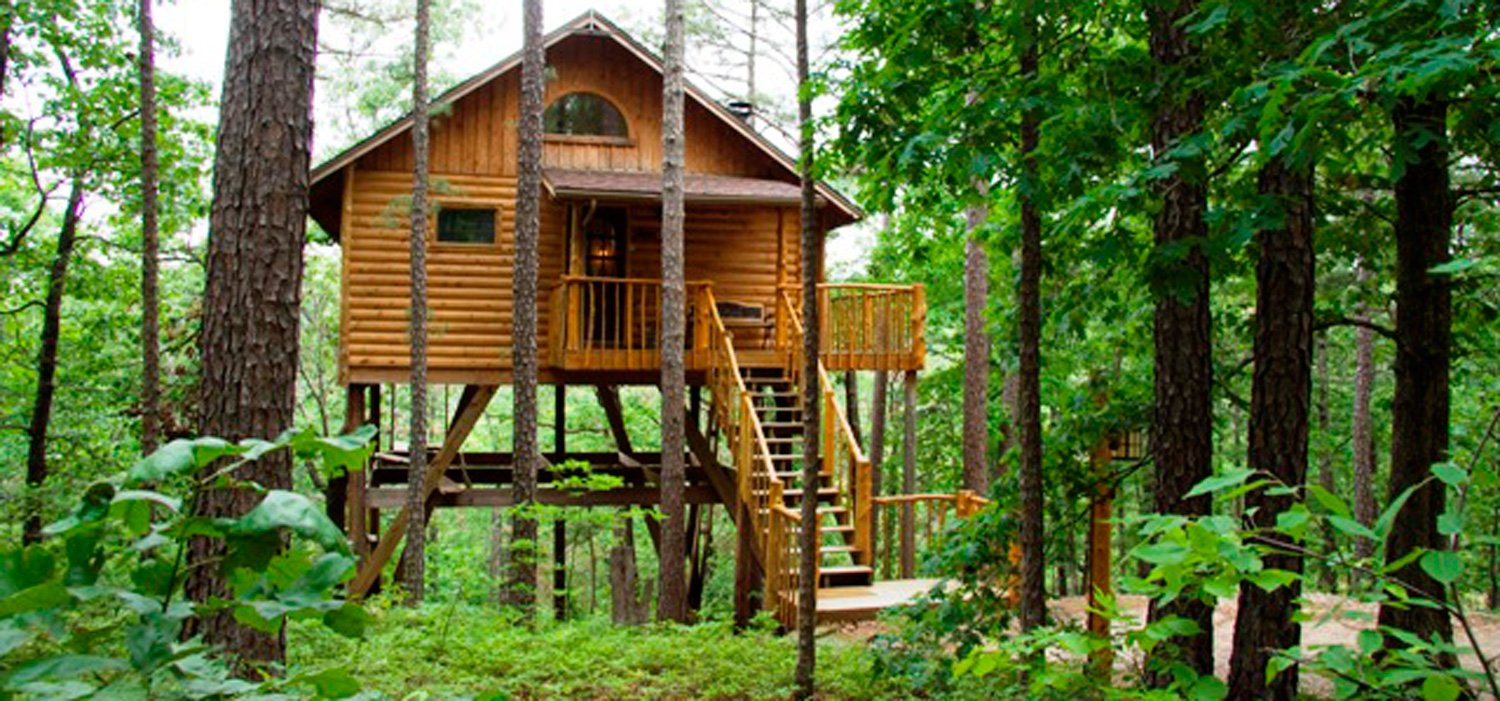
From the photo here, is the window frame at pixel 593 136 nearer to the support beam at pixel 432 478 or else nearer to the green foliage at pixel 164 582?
the support beam at pixel 432 478

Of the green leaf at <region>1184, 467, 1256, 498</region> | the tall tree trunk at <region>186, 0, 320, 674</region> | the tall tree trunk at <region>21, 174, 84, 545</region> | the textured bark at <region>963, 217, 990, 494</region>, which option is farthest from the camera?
the textured bark at <region>963, 217, 990, 494</region>

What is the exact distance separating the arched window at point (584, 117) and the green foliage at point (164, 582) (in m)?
14.9

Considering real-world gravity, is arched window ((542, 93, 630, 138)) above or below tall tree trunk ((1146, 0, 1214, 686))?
above

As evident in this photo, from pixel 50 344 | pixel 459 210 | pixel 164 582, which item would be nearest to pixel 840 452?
pixel 459 210

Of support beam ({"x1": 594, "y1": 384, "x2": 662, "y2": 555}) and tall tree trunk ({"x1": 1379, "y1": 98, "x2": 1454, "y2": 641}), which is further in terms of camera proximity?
support beam ({"x1": 594, "y1": 384, "x2": 662, "y2": 555})

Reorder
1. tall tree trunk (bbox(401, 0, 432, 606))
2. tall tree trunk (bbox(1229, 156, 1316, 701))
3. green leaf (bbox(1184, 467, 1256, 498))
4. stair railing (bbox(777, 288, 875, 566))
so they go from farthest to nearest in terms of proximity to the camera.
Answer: tall tree trunk (bbox(401, 0, 432, 606)) → stair railing (bbox(777, 288, 875, 566)) → tall tree trunk (bbox(1229, 156, 1316, 701)) → green leaf (bbox(1184, 467, 1256, 498))

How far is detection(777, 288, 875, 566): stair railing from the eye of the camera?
1179 centimetres

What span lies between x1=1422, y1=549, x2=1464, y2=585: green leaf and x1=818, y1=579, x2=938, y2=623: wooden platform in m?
8.87

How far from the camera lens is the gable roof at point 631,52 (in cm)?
1453

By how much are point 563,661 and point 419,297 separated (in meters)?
5.71

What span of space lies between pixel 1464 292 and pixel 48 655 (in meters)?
8.02

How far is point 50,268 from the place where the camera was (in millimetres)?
15070

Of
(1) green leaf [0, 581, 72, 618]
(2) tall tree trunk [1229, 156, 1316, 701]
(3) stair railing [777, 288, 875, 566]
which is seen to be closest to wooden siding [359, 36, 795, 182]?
(3) stair railing [777, 288, 875, 566]

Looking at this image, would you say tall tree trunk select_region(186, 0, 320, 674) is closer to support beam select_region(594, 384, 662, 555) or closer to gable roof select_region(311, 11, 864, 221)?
gable roof select_region(311, 11, 864, 221)
